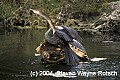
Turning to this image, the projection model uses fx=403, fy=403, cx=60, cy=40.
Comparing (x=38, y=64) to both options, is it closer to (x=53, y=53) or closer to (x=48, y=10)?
(x=53, y=53)

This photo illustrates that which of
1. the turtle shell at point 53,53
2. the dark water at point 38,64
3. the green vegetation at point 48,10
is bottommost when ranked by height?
the dark water at point 38,64

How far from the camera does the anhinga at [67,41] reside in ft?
42.8

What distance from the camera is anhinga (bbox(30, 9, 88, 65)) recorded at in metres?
13.1

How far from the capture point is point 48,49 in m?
13.4

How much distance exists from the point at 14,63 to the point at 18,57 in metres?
1.35

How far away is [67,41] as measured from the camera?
13.3 meters

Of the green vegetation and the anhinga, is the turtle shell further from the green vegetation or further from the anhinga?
the green vegetation

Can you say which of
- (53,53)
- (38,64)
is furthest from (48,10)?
(38,64)

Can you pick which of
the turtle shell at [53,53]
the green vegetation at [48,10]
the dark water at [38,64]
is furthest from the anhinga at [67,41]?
the green vegetation at [48,10]

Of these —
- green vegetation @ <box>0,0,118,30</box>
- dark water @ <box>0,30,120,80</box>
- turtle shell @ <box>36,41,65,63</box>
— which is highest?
green vegetation @ <box>0,0,118,30</box>

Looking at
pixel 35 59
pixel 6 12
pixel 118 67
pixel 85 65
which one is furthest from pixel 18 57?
pixel 6 12

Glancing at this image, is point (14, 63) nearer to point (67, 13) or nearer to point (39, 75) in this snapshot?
point (39, 75)

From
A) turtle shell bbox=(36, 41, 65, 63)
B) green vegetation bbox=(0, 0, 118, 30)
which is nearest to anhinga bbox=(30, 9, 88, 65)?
turtle shell bbox=(36, 41, 65, 63)

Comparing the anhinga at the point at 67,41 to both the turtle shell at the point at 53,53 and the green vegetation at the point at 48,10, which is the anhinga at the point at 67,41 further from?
the green vegetation at the point at 48,10
